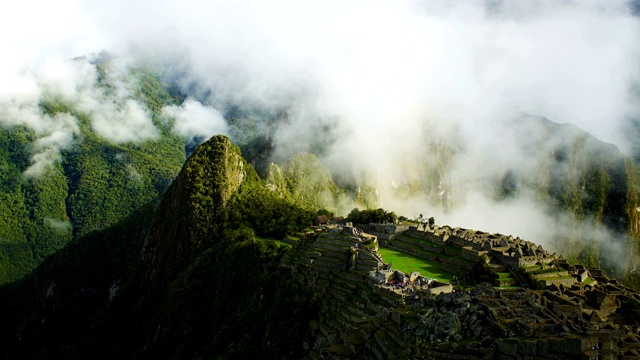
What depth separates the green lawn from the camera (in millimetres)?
47703

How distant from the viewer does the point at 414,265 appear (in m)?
51.1

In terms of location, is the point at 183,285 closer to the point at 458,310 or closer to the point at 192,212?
the point at 192,212

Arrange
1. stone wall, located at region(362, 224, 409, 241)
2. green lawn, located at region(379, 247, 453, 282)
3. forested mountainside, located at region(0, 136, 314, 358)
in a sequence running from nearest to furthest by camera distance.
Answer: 1. green lawn, located at region(379, 247, 453, 282)
2. forested mountainside, located at region(0, 136, 314, 358)
3. stone wall, located at region(362, 224, 409, 241)

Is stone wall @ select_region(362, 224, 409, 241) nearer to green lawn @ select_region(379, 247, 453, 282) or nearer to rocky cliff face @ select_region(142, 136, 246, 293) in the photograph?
green lawn @ select_region(379, 247, 453, 282)

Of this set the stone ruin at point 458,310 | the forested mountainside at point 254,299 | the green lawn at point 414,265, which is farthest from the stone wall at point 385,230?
the green lawn at point 414,265

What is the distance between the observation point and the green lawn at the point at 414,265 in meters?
47.7

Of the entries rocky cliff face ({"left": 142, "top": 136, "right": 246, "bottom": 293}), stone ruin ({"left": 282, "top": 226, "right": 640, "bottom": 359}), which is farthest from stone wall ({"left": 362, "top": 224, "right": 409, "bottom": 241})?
rocky cliff face ({"left": 142, "top": 136, "right": 246, "bottom": 293})

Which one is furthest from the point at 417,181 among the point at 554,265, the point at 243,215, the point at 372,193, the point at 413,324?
the point at 413,324

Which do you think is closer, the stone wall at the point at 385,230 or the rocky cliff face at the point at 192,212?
the stone wall at the point at 385,230

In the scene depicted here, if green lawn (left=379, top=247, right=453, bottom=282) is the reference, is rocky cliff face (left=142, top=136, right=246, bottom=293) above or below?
above

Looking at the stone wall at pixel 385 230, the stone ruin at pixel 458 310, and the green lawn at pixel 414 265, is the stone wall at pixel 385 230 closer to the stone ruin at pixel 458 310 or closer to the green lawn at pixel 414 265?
the stone ruin at pixel 458 310

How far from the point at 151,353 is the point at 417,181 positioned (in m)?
130

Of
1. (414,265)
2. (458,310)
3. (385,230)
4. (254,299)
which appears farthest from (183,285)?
(458,310)

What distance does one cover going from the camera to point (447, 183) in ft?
643
